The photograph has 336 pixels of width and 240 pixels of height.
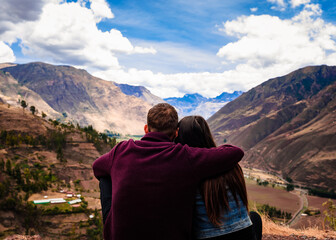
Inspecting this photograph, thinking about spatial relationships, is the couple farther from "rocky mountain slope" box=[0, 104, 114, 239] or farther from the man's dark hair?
"rocky mountain slope" box=[0, 104, 114, 239]

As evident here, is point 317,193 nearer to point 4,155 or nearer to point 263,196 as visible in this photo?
point 263,196

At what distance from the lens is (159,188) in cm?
314

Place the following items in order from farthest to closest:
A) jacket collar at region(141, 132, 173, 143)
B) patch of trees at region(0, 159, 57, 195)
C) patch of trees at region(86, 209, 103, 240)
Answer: patch of trees at region(0, 159, 57, 195) < patch of trees at region(86, 209, 103, 240) < jacket collar at region(141, 132, 173, 143)

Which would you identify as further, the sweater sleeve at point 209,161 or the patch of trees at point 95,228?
the patch of trees at point 95,228

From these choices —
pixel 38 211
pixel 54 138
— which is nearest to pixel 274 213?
pixel 38 211

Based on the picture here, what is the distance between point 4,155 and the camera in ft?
306

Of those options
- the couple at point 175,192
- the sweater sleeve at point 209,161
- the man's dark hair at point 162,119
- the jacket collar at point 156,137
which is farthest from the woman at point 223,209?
the man's dark hair at point 162,119

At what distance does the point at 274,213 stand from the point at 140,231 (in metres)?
116

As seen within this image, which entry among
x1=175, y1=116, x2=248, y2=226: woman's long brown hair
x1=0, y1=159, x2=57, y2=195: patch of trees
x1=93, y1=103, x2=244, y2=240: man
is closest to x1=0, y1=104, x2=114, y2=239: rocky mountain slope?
x1=0, y1=159, x2=57, y2=195: patch of trees

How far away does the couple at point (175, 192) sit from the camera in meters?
3.15

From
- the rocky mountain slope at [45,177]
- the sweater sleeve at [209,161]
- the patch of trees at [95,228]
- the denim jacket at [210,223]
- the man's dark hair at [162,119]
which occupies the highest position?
the man's dark hair at [162,119]

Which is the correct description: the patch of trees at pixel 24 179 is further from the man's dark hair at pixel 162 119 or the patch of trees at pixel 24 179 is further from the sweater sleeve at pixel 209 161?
the sweater sleeve at pixel 209 161

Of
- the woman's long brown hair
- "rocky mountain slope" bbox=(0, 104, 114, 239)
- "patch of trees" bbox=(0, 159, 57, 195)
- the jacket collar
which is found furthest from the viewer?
"patch of trees" bbox=(0, 159, 57, 195)

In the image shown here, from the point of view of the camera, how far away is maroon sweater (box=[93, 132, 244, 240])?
315 centimetres
